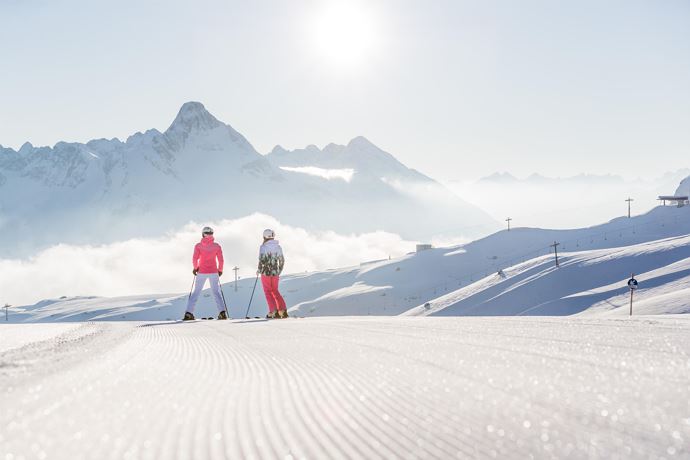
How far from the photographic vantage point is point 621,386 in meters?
3.32

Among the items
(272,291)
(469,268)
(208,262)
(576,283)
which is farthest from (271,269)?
(469,268)

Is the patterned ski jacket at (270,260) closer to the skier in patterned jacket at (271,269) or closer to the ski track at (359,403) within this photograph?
the skier in patterned jacket at (271,269)

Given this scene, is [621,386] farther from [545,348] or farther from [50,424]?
[50,424]

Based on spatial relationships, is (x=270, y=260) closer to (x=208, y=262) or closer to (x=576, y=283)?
(x=208, y=262)

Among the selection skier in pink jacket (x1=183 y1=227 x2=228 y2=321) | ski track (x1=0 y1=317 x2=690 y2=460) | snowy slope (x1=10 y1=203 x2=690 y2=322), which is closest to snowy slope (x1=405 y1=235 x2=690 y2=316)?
snowy slope (x1=10 y1=203 x2=690 y2=322)

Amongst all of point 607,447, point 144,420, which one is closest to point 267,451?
point 144,420

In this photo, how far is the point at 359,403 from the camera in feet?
10.3

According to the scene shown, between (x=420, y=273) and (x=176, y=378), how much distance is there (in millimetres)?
136065

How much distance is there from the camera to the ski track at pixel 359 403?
2400mm

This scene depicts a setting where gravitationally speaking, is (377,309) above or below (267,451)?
below

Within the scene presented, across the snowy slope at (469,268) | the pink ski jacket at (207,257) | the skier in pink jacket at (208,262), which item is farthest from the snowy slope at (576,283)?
the pink ski jacket at (207,257)

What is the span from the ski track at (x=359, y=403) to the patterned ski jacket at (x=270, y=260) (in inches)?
536

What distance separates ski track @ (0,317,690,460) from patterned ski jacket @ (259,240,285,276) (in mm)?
13609

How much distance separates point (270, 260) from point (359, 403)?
16084 millimetres
